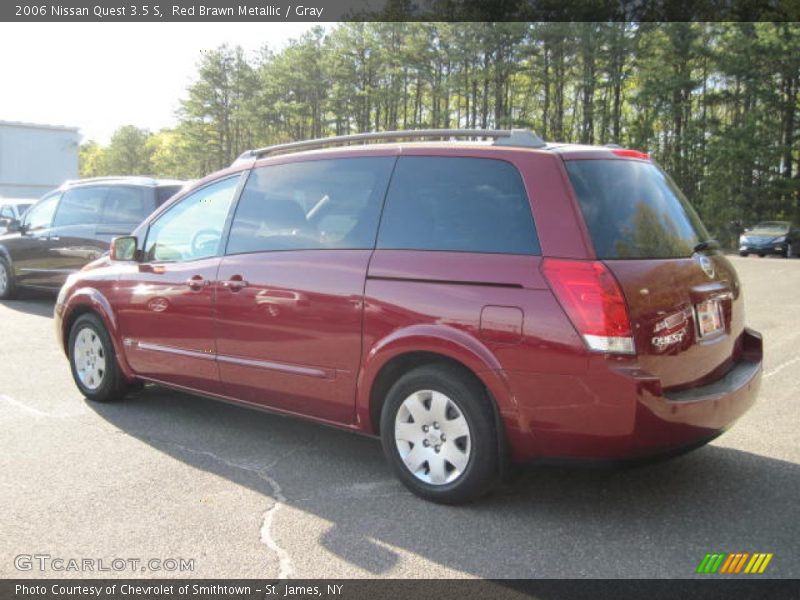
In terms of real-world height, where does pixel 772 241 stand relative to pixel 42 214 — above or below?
below

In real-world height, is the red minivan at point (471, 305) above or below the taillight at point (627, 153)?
below

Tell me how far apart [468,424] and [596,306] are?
33.4 inches

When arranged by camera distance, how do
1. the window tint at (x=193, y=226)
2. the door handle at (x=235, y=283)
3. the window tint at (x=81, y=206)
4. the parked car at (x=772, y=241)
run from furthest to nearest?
the parked car at (x=772, y=241)
the window tint at (x=81, y=206)
the window tint at (x=193, y=226)
the door handle at (x=235, y=283)

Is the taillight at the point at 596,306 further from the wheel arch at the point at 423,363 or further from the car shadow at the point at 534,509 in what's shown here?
the car shadow at the point at 534,509

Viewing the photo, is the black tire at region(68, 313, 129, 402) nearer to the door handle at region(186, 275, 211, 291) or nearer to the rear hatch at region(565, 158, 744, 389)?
the door handle at region(186, 275, 211, 291)

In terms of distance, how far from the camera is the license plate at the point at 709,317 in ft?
11.8

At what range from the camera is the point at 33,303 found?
38.2ft

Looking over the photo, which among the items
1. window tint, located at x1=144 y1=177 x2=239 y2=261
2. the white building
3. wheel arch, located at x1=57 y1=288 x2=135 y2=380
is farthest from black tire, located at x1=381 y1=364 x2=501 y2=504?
the white building

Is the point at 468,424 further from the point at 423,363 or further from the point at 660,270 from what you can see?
the point at 660,270

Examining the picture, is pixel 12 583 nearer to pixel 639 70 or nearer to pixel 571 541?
pixel 571 541

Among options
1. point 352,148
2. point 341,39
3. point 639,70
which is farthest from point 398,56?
point 352,148

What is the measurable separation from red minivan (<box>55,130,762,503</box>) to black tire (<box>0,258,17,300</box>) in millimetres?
8192

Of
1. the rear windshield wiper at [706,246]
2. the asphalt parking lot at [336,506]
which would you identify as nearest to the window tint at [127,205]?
the asphalt parking lot at [336,506]

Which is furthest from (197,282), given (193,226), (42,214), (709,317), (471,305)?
(42,214)
